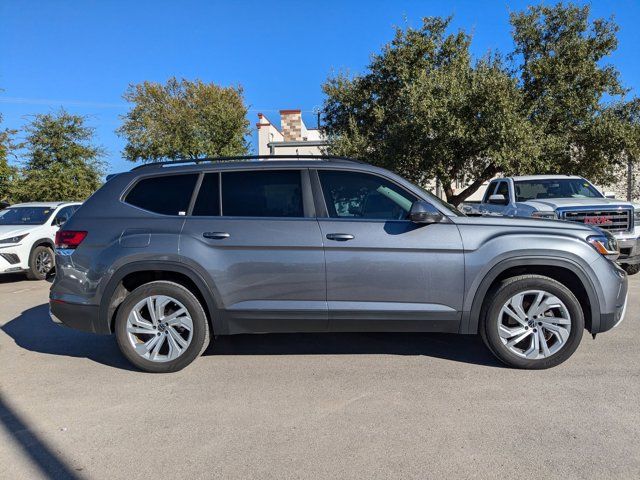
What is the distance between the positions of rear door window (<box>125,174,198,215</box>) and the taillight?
50 cm

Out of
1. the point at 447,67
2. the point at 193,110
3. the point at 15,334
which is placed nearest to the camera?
the point at 15,334

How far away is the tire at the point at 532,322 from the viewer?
161 inches

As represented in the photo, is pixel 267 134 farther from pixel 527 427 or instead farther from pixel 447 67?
pixel 527 427

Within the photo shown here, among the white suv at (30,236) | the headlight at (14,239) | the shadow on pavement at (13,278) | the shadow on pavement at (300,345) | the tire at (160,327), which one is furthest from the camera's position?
the shadow on pavement at (13,278)

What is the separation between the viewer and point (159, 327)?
424cm

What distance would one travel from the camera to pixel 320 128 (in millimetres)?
19906

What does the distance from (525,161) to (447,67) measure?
4.38 meters

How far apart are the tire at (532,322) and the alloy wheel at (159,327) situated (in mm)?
2609

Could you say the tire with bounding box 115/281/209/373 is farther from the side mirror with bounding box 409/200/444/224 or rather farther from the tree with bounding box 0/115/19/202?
the tree with bounding box 0/115/19/202

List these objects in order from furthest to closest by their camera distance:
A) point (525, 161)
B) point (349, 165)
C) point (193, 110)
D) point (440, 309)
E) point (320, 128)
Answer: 1. point (193, 110)
2. point (320, 128)
3. point (525, 161)
4. point (349, 165)
5. point (440, 309)

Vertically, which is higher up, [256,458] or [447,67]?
[447,67]

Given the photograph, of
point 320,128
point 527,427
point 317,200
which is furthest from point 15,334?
point 320,128

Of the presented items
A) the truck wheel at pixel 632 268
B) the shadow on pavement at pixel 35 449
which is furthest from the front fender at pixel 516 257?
the truck wheel at pixel 632 268

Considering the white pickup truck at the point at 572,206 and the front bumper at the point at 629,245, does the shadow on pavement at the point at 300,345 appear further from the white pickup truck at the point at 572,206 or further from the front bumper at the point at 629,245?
the front bumper at the point at 629,245
